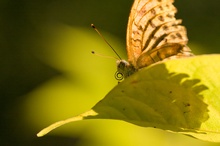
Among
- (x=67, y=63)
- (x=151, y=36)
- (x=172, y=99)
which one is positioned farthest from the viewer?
(x=67, y=63)

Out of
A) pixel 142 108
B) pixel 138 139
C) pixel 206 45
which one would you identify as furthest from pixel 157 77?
pixel 206 45

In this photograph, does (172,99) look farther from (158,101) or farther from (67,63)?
(67,63)

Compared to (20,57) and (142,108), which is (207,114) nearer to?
(142,108)

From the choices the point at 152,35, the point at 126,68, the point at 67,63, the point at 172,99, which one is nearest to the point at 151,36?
the point at 152,35

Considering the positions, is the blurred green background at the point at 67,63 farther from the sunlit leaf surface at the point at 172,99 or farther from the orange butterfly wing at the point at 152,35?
the sunlit leaf surface at the point at 172,99

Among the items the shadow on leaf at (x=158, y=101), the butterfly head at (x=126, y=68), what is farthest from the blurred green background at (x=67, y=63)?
the shadow on leaf at (x=158, y=101)

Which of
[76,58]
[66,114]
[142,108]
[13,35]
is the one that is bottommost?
[142,108]
